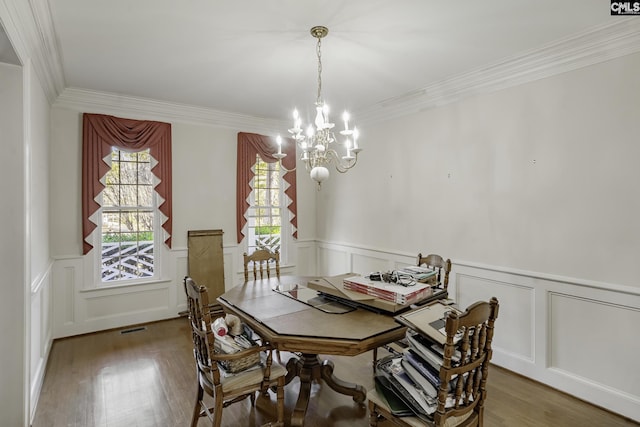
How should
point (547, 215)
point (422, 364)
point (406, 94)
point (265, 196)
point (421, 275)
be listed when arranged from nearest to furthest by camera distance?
point (422, 364) < point (421, 275) < point (547, 215) < point (406, 94) < point (265, 196)

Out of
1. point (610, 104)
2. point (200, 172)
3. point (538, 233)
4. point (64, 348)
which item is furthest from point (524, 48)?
point (64, 348)

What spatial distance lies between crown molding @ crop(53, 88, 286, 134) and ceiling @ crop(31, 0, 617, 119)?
152 mm

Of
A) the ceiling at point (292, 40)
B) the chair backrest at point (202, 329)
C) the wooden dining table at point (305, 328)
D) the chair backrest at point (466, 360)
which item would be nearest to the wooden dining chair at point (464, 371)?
the chair backrest at point (466, 360)

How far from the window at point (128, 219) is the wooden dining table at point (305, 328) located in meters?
2.15

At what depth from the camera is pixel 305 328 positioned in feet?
5.97

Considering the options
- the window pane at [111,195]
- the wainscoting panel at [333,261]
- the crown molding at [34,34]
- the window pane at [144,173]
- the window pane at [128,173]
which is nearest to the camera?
the crown molding at [34,34]

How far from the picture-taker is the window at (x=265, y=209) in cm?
503

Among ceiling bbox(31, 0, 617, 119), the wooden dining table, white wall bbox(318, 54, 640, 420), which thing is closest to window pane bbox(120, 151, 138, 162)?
ceiling bbox(31, 0, 617, 119)

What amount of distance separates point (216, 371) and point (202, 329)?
237mm

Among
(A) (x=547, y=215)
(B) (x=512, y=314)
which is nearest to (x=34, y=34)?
(A) (x=547, y=215)

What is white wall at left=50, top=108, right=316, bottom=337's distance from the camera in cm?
371

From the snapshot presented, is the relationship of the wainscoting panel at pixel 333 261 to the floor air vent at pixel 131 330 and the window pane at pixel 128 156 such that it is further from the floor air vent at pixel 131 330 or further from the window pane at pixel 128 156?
the window pane at pixel 128 156

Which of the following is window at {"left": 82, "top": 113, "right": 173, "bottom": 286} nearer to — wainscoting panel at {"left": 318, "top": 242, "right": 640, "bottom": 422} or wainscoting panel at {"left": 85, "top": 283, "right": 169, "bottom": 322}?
wainscoting panel at {"left": 85, "top": 283, "right": 169, "bottom": 322}

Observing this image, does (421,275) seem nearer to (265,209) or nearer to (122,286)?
(265,209)
